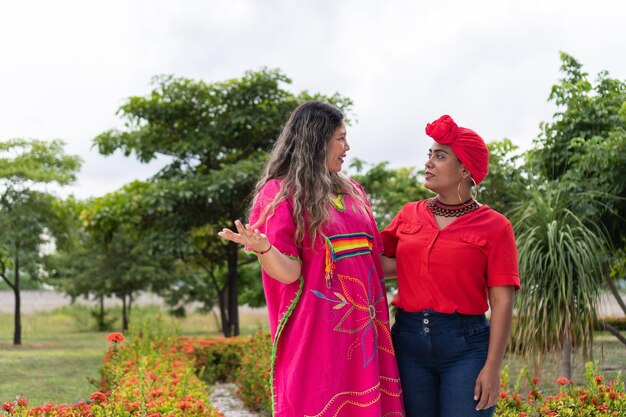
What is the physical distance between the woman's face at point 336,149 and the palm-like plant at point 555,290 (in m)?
3.76

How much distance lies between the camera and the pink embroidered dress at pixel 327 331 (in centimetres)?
273

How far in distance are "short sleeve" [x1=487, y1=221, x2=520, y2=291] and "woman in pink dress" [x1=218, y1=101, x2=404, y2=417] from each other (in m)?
0.45

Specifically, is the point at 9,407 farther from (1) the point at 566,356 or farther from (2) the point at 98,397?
(1) the point at 566,356

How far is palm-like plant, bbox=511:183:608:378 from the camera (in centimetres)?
618

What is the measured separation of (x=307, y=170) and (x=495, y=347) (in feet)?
3.24

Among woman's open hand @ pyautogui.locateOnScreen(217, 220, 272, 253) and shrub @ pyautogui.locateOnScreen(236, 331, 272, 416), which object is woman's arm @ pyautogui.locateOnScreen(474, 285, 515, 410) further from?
shrub @ pyautogui.locateOnScreen(236, 331, 272, 416)

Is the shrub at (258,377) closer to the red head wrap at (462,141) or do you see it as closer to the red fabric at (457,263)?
the red fabric at (457,263)

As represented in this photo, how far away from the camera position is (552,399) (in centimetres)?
440

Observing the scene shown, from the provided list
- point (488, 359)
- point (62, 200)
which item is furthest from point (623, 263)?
point (62, 200)

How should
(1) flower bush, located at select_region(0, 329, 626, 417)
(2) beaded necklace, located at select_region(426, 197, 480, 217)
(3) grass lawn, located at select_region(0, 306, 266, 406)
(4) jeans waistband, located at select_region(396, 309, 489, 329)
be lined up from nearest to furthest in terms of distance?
(4) jeans waistband, located at select_region(396, 309, 489, 329), (2) beaded necklace, located at select_region(426, 197, 480, 217), (1) flower bush, located at select_region(0, 329, 626, 417), (3) grass lawn, located at select_region(0, 306, 266, 406)

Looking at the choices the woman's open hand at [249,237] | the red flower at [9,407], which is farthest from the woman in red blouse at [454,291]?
the red flower at [9,407]

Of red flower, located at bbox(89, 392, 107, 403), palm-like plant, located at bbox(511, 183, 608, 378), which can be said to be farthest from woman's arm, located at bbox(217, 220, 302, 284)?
palm-like plant, located at bbox(511, 183, 608, 378)

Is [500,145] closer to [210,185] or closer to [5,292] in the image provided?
[210,185]

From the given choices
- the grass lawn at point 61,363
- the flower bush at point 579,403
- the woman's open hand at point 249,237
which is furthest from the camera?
the grass lawn at point 61,363
